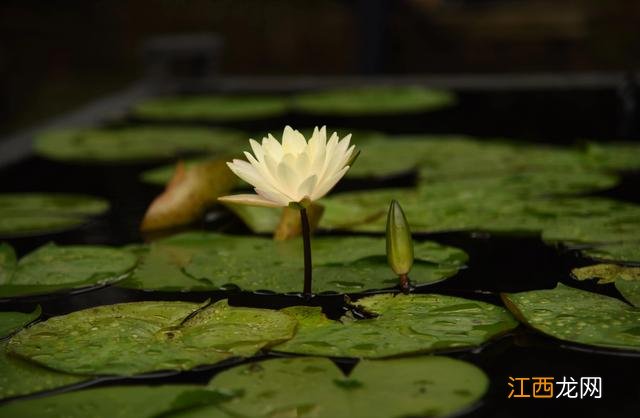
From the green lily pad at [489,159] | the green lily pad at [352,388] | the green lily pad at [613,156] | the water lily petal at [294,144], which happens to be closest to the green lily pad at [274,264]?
the water lily petal at [294,144]

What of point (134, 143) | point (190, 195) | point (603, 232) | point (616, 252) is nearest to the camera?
point (616, 252)

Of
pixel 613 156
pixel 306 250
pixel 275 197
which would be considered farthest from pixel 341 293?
pixel 613 156

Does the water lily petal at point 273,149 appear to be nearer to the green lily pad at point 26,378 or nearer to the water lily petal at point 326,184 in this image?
the water lily petal at point 326,184

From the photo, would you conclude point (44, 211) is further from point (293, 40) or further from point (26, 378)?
point (293, 40)

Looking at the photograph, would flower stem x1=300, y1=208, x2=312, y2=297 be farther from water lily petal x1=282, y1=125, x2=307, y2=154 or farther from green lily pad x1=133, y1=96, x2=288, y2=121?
green lily pad x1=133, y1=96, x2=288, y2=121

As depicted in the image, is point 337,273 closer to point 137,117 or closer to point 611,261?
point 611,261

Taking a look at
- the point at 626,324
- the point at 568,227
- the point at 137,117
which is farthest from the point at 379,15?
the point at 626,324
